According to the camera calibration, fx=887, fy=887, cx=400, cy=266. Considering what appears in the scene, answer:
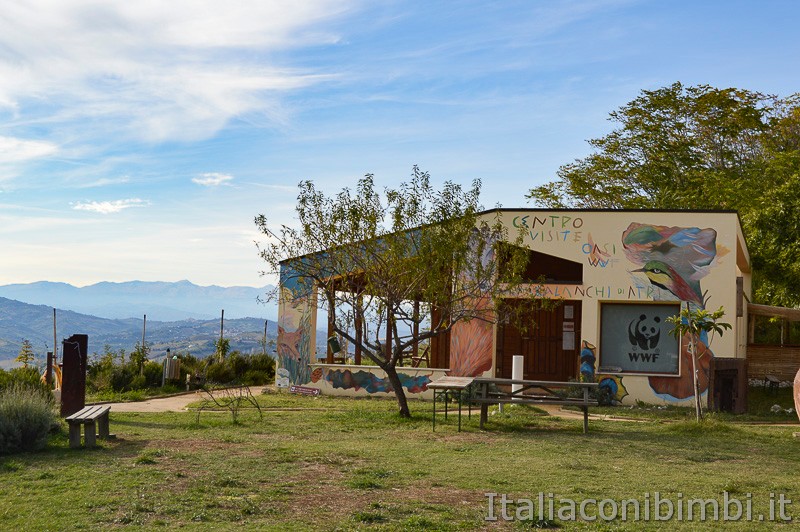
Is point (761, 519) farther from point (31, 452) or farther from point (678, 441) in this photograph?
point (31, 452)

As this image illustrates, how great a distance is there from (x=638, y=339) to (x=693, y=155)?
19.2 m

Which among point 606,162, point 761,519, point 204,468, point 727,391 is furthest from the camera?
point 606,162

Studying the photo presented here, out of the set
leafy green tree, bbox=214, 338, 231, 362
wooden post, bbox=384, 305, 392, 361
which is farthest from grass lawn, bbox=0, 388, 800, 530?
leafy green tree, bbox=214, 338, 231, 362

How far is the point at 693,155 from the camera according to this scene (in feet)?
122

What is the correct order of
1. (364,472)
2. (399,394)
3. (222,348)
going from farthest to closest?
1. (222,348)
2. (399,394)
3. (364,472)

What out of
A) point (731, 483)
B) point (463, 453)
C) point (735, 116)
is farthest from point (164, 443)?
point (735, 116)

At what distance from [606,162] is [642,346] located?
20.2 m

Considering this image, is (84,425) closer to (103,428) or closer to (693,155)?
(103,428)

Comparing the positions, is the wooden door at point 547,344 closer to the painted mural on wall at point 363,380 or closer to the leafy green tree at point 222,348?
the painted mural on wall at point 363,380

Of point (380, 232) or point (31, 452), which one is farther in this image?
point (380, 232)

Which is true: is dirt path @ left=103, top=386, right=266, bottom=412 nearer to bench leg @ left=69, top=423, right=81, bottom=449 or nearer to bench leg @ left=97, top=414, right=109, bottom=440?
bench leg @ left=97, top=414, right=109, bottom=440

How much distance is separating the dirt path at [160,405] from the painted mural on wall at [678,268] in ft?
33.5

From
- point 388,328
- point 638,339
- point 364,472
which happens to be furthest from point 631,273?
point 364,472

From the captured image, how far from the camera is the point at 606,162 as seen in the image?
39.0 m
